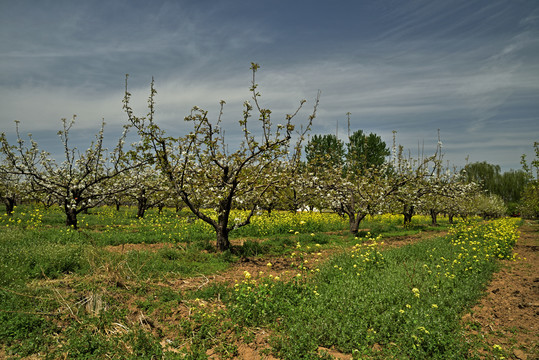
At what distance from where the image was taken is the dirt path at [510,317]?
5.28 metres

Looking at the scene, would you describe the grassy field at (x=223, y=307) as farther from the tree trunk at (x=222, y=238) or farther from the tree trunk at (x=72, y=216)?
the tree trunk at (x=72, y=216)

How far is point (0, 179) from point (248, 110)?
2170 centimetres

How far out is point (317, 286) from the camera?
23.6 ft

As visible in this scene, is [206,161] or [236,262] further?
[206,161]

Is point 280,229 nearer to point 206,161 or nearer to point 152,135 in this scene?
point 206,161

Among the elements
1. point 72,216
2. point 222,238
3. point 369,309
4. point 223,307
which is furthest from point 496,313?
point 72,216

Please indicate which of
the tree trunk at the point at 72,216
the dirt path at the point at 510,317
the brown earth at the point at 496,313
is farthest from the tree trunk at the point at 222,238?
the tree trunk at the point at 72,216

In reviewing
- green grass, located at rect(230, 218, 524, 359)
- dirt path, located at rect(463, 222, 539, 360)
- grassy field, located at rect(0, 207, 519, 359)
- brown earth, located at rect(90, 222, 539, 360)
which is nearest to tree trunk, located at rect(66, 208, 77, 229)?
grassy field, located at rect(0, 207, 519, 359)

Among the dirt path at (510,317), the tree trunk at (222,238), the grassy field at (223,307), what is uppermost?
the tree trunk at (222,238)

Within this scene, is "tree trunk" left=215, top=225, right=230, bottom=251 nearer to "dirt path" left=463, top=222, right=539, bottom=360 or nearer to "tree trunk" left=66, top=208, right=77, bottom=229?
"dirt path" left=463, top=222, right=539, bottom=360

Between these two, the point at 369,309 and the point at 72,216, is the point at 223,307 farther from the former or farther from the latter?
the point at 72,216

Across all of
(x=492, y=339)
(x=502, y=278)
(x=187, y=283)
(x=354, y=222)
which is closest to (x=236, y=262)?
(x=187, y=283)

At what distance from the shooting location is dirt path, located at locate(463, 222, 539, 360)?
5.28 meters

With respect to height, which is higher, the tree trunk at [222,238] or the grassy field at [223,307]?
the tree trunk at [222,238]
